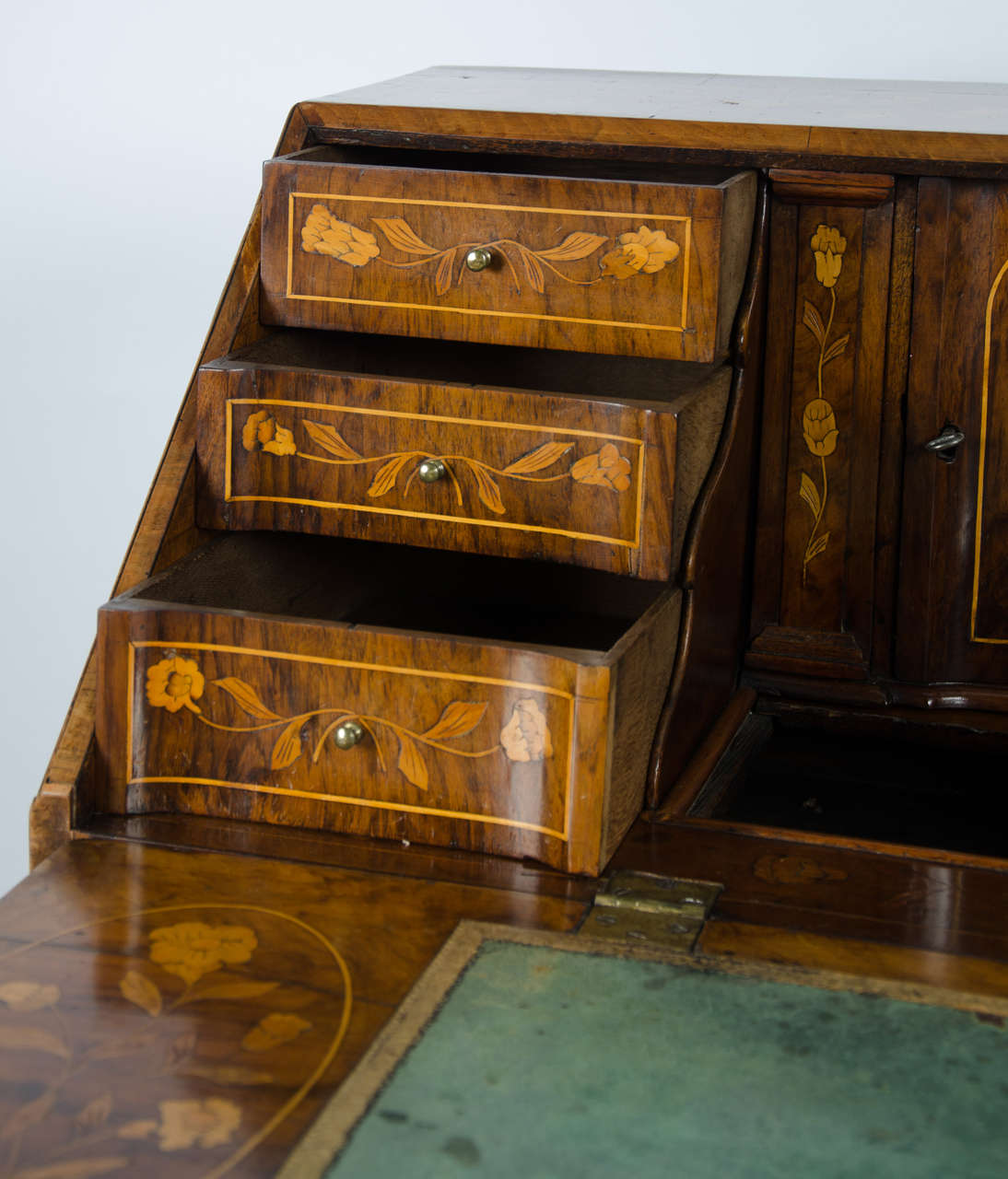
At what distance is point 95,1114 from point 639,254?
85cm

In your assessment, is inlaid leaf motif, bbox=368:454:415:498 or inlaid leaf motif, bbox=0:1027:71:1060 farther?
inlaid leaf motif, bbox=368:454:415:498

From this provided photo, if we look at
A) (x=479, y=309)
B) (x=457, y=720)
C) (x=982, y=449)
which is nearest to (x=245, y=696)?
(x=457, y=720)

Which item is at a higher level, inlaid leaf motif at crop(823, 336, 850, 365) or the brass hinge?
inlaid leaf motif at crop(823, 336, 850, 365)

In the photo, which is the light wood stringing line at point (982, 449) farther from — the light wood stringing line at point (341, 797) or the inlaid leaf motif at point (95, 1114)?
the inlaid leaf motif at point (95, 1114)

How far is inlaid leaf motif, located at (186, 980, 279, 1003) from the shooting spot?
1.17 metres

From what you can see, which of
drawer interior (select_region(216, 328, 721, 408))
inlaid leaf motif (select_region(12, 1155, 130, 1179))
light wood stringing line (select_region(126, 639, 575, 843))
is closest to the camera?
inlaid leaf motif (select_region(12, 1155, 130, 1179))

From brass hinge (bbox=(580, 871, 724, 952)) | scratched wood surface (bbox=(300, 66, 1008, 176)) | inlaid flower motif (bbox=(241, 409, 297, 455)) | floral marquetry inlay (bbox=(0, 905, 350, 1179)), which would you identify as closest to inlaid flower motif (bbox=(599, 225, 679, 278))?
scratched wood surface (bbox=(300, 66, 1008, 176))

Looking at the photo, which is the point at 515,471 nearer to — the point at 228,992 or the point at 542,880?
the point at 542,880

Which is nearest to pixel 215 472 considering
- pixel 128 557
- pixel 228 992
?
pixel 128 557

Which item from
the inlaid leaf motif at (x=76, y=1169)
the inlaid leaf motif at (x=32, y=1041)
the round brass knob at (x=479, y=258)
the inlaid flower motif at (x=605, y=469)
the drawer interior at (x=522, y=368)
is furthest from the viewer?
the drawer interior at (x=522, y=368)

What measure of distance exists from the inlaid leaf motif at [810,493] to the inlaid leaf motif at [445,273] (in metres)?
0.48

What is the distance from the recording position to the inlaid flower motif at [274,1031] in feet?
3.65

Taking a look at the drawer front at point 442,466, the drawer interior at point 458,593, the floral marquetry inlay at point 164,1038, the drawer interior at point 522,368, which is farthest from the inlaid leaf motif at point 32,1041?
the drawer interior at point 522,368

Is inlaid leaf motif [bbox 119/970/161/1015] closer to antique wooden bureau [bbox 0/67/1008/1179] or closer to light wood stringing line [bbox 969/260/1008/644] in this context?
antique wooden bureau [bbox 0/67/1008/1179]
